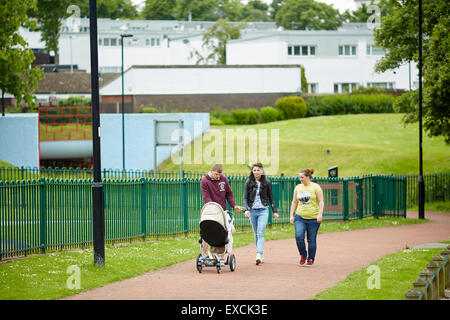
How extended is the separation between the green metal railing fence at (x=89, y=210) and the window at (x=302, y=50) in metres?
50.4

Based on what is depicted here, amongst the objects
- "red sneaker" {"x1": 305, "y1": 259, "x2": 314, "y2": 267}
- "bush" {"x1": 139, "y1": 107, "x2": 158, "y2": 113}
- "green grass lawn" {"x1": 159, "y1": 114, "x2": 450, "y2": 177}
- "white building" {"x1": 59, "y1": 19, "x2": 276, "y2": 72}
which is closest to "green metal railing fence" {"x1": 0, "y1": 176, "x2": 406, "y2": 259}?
"red sneaker" {"x1": 305, "y1": 259, "x2": 314, "y2": 267}

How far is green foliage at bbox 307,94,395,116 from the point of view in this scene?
60594 millimetres

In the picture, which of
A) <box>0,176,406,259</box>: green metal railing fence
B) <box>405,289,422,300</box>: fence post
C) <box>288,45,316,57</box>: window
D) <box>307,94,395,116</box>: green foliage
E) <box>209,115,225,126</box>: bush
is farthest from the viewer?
<box>288,45,316,57</box>: window

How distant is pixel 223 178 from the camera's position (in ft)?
43.0

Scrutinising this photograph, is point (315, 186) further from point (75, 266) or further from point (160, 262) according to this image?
point (75, 266)

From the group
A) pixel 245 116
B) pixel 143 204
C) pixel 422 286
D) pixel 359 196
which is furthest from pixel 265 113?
pixel 422 286

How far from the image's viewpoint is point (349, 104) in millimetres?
60875

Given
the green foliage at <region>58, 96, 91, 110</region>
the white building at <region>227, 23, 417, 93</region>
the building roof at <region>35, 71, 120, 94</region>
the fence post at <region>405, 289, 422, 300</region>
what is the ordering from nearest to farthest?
the fence post at <region>405, 289, 422, 300</region> < the green foliage at <region>58, 96, 91, 110</region> < the building roof at <region>35, 71, 120, 94</region> < the white building at <region>227, 23, 417, 93</region>

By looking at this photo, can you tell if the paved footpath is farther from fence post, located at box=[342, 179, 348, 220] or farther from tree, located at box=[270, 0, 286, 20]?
tree, located at box=[270, 0, 286, 20]

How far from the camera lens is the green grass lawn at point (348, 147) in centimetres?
3919

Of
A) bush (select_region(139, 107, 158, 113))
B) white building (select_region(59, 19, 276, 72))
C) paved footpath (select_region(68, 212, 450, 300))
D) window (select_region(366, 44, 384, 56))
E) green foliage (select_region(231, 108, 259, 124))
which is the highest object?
white building (select_region(59, 19, 276, 72))

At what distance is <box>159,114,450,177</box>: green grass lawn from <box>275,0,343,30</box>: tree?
2237 inches

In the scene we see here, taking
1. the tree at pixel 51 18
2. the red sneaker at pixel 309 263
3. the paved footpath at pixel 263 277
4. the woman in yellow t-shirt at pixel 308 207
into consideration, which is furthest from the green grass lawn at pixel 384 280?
the tree at pixel 51 18

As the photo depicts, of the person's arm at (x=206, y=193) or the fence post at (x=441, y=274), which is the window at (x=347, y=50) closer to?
the person's arm at (x=206, y=193)
